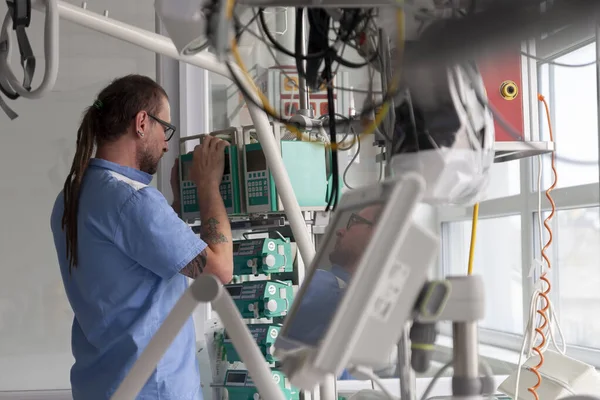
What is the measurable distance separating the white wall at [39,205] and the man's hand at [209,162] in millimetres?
1531

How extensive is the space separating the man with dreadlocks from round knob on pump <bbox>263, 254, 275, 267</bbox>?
512mm

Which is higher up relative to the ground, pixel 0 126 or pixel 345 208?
pixel 0 126

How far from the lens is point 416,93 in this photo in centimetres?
102

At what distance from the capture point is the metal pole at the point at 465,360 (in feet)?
2.88

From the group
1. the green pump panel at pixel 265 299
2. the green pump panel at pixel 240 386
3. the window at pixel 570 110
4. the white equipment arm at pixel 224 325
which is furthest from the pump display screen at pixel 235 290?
the white equipment arm at pixel 224 325

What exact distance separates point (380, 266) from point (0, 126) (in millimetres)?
3186

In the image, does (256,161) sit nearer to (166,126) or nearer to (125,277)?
(166,126)

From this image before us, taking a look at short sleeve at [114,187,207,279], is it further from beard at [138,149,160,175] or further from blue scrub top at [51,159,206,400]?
beard at [138,149,160,175]

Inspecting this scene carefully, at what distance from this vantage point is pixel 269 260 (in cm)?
257

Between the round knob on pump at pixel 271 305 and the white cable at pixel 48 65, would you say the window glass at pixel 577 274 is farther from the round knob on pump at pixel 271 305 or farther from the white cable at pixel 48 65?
the white cable at pixel 48 65

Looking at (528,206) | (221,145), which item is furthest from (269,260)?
(528,206)

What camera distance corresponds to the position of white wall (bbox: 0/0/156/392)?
3510 millimetres

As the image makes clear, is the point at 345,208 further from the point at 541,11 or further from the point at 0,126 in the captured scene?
the point at 0,126

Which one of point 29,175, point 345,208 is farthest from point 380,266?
point 29,175
